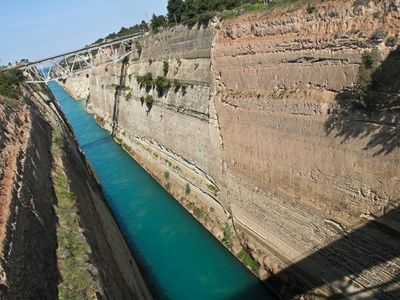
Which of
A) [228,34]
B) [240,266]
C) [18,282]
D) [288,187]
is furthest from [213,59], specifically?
[18,282]

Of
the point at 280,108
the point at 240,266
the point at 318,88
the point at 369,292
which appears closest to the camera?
the point at 369,292

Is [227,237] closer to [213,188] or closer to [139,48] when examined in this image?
[213,188]

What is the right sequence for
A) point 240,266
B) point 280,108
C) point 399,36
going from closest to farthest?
point 399,36
point 280,108
point 240,266

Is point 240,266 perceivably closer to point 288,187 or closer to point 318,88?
point 288,187

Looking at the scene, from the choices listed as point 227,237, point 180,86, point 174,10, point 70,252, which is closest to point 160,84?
point 180,86

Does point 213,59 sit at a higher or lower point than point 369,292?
higher

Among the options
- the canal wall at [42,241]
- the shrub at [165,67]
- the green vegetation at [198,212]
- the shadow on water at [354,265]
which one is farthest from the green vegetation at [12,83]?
the shadow on water at [354,265]
